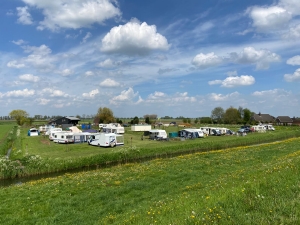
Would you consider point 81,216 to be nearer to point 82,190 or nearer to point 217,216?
point 82,190

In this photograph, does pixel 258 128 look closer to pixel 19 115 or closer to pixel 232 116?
pixel 232 116

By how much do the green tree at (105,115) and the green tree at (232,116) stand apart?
5452cm

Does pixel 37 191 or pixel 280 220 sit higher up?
pixel 280 220

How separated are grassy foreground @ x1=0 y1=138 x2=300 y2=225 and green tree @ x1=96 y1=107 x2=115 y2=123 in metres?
82.9

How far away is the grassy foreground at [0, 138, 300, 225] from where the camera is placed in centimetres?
614

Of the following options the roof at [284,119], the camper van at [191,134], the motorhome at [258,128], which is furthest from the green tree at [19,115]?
the roof at [284,119]

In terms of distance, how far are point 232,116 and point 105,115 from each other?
2333 inches

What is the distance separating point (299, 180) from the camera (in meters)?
7.88

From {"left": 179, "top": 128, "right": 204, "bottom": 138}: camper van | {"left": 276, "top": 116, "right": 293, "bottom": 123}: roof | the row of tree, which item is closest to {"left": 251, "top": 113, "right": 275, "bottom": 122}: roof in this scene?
{"left": 276, "top": 116, "right": 293, "bottom": 123}: roof

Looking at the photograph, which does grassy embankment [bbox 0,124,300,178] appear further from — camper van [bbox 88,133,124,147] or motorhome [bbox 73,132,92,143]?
motorhome [bbox 73,132,92,143]

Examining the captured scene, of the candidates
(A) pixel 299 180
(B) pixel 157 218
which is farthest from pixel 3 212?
(A) pixel 299 180

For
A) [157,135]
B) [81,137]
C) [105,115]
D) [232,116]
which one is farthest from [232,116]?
[81,137]

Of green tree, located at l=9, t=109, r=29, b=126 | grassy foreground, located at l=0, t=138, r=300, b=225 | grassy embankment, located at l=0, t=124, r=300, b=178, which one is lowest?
grassy embankment, located at l=0, t=124, r=300, b=178

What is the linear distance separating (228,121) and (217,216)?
376 feet
